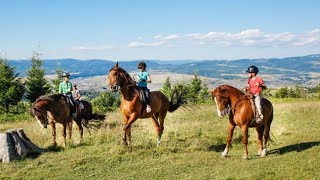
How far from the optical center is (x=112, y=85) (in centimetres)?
1373

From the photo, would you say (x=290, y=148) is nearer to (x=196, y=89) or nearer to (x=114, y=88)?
(x=114, y=88)

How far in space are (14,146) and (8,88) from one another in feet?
137

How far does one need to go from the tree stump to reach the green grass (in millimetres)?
360

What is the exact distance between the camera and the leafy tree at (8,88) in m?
50.5

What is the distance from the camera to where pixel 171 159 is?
510 inches

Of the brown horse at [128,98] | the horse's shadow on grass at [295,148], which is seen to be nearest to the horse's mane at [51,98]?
the brown horse at [128,98]

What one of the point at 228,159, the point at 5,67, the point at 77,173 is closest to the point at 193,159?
the point at 228,159

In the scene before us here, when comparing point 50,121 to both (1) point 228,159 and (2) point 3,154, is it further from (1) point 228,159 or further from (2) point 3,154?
(1) point 228,159

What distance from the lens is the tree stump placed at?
13.1 m

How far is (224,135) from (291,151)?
4870 millimetres

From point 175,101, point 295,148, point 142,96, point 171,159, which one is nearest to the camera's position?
point 171,159

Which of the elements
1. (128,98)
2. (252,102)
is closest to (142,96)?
(128,98)

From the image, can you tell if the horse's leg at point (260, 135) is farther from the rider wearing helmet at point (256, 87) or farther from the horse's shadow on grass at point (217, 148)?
the horse's shadow on grass at point (217, 148)

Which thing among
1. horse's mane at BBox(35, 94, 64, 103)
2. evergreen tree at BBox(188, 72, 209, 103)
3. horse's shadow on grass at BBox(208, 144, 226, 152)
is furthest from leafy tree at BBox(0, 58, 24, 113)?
horse's shadow on grass at BBox(208, 144, 226, 152)
